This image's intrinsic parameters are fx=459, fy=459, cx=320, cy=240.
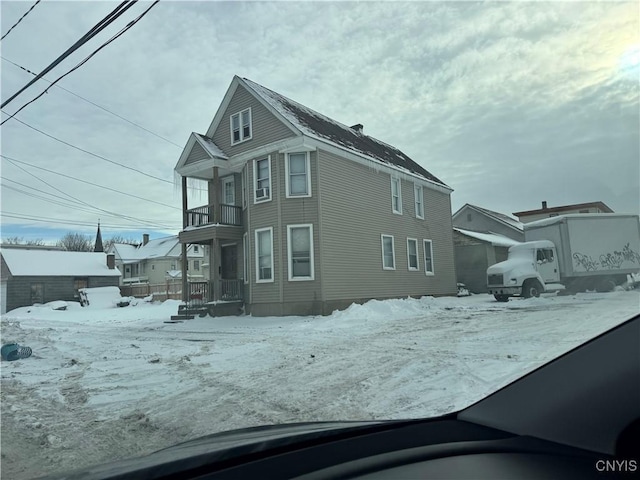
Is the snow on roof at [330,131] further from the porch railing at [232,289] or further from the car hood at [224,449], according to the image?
the car hood at [224,449]

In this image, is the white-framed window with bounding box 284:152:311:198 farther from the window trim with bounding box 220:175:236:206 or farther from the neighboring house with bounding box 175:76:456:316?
the window trim with bounding box 220:175:236:206

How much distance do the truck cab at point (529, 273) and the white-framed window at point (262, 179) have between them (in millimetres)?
9766

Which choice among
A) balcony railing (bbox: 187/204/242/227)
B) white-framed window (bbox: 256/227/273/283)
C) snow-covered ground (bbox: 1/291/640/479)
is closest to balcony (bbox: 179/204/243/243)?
balcony railing (bbox: 187/204/242/227)

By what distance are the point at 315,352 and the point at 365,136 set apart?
56.6 feet

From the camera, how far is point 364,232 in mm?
18219

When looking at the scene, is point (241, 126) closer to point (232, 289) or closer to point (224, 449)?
point (232, 289)

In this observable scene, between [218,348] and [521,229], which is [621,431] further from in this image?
[521,229]

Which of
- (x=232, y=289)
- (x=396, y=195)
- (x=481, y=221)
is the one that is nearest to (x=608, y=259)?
(x=396, y=195)

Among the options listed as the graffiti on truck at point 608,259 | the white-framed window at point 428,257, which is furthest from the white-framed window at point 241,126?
the graffiti on truck at point 608,259

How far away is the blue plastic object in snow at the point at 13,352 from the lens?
9.41 metres

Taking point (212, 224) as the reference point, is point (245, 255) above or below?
below

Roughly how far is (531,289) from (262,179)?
37.5 feet

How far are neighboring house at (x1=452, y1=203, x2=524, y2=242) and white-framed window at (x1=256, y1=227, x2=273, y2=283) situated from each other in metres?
11.9

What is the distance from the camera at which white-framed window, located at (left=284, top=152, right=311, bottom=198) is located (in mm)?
16594
